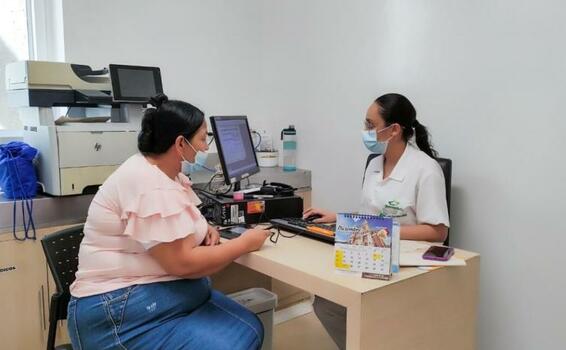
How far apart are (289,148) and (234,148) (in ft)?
3.33

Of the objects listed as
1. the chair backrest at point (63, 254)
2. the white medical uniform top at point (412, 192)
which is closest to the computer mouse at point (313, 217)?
the white medical uniform top at point (412, 192)

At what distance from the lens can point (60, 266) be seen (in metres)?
1.56

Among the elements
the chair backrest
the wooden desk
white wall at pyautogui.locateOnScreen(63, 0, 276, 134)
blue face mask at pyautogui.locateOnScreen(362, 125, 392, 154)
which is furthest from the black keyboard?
white wall at pyautogui.locateOnScreen(63, 0, 276, 134)

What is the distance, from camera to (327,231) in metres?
1.71

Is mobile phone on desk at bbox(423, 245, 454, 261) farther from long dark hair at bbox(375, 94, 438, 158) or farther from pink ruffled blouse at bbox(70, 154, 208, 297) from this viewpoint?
pink ruffled blouse at bbox(70, 154, 208, 297)

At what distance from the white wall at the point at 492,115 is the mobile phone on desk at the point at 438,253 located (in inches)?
26.6

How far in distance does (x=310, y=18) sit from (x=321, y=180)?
0.99 metres

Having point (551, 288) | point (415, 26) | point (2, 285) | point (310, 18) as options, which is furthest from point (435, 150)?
point (2, 285)

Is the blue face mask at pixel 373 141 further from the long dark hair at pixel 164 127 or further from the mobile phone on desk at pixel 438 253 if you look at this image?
the long dark hair at pixel 164 127

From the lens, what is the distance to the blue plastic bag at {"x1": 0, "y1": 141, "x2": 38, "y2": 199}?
6.59 ft

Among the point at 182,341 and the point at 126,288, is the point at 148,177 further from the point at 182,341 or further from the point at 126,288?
the point at 182,341

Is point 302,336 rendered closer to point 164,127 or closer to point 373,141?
point 373,141

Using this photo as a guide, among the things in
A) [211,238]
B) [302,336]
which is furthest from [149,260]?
[302,336]

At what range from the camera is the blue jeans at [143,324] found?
4.49ft
